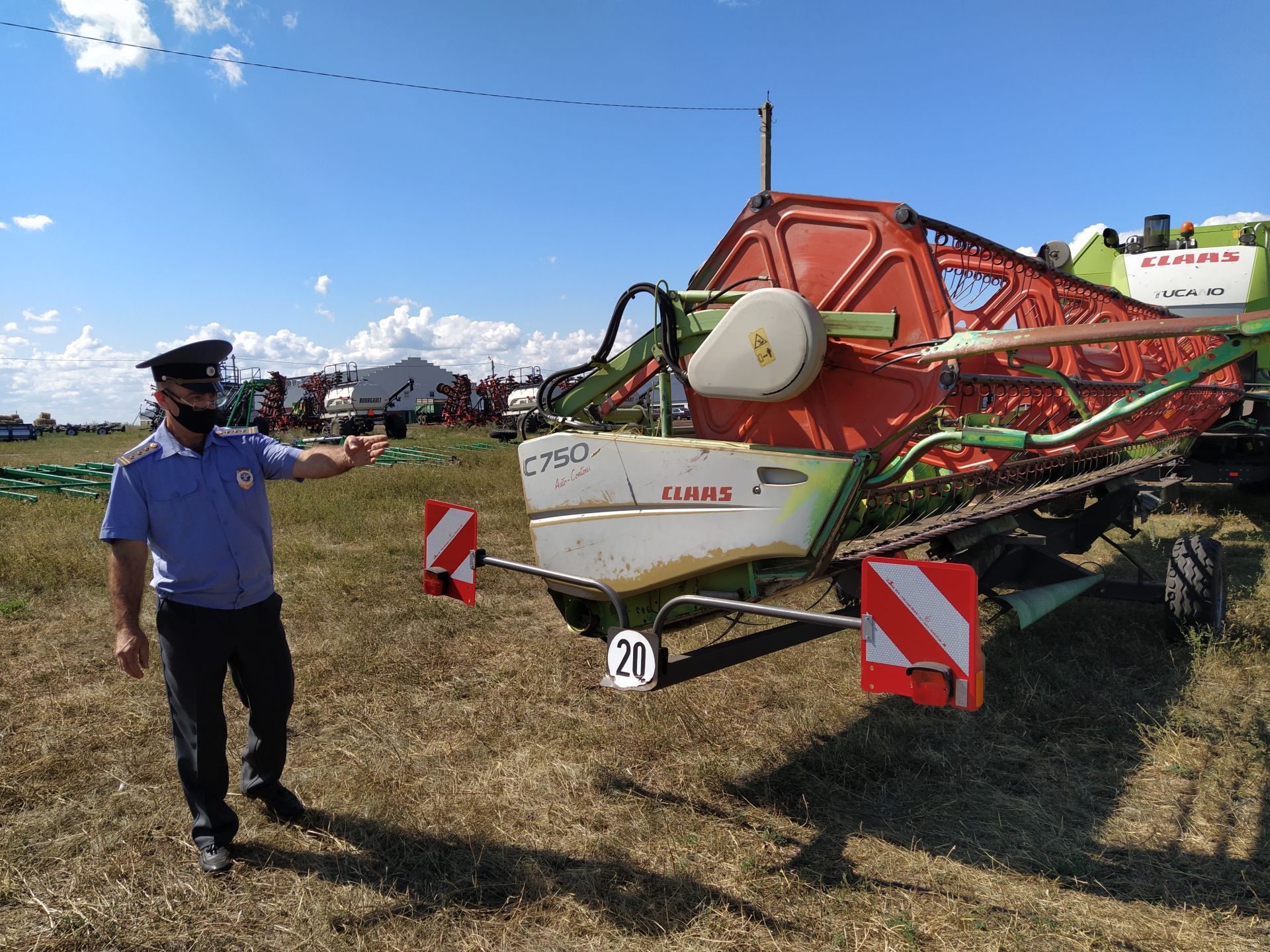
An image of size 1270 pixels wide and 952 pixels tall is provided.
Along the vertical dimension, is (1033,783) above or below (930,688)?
below

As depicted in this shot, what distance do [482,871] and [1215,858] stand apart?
2.50 metres

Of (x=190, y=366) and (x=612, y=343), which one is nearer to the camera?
(x=190, y=366)

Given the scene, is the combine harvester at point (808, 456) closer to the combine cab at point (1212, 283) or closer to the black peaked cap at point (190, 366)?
the black peaked cap at point (190, 366)

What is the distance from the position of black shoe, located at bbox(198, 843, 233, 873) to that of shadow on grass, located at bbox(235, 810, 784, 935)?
0.08 m

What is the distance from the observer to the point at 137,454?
2764 mm

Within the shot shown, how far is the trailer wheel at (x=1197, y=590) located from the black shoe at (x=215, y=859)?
494 cm

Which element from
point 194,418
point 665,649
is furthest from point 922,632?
point 194,418

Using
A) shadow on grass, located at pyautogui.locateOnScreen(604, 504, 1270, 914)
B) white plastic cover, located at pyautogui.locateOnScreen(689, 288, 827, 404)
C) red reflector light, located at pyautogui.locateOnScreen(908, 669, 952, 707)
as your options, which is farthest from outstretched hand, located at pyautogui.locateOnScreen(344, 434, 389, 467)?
red reflector light, located at pyautogui.locateOnScreen(908, 669, 952, 707)

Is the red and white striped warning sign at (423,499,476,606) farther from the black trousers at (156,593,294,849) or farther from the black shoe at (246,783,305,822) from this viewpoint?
the black shoe at (246,783,305,822)

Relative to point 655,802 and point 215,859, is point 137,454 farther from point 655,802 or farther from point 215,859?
point 655,802

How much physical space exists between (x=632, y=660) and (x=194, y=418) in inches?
68.8

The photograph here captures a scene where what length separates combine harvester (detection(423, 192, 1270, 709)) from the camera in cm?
274

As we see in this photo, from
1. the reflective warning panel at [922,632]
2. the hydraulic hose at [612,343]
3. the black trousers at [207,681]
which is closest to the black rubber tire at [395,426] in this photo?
the hydraulic hose at [612,343]

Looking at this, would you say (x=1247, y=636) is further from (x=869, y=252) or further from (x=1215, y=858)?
(x=869, y=252)
